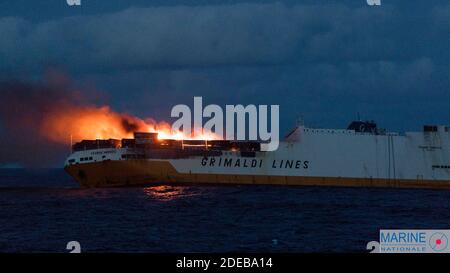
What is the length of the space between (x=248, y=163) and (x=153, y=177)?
10.9 meters

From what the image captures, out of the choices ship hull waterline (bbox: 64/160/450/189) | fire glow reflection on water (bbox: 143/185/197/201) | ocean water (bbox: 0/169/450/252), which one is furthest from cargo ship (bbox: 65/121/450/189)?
ocean water (bbox: 0/169/450/252)

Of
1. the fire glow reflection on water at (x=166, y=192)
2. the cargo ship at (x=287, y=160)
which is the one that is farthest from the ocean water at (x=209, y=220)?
the cargo ship at (x=287, y=160)

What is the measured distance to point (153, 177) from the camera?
2677 inches

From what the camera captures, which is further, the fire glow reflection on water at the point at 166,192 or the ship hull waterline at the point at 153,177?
the ship hull waterline at the point at 153,177

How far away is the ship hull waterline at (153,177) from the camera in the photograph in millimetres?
67125

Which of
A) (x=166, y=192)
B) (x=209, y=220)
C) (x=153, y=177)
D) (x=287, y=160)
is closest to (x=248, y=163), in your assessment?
(x=287, y=160)

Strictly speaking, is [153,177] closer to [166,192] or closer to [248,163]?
[166,192]

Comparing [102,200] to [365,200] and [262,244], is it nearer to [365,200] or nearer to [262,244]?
[365,200]

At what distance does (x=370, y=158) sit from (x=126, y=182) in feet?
93.3

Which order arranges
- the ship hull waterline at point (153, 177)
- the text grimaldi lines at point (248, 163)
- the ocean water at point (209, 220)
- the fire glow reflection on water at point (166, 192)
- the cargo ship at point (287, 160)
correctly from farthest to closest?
1. the text grimaldi lines at point (248, 163)
2. the cargo ship at point (287, 160)
3. the ship hull waterline at point (153, 177)
4. the fire glow reflection on water at point (166, 192)
5. the ocean water at point (209, 220)

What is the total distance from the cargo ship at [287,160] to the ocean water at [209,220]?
724 centimetres

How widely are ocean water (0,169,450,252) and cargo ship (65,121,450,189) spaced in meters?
7.24

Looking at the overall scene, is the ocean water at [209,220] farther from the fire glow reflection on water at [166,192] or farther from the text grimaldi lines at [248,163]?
the text grimaldi lines at [248,163]

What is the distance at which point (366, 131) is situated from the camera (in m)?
76.4
